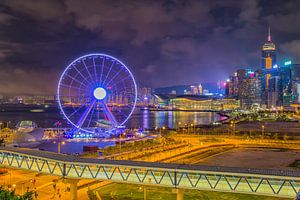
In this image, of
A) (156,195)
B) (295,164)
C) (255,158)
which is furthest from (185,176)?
(255,158)

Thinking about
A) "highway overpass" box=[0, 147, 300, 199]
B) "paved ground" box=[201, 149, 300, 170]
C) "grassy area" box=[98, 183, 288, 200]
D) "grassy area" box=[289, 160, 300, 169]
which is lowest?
"grassy area" box=[98, 183, 288, 200]

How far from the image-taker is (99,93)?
53.6m

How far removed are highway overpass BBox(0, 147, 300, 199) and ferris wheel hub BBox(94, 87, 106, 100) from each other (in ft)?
87.5

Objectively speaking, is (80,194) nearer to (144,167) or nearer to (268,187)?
(144,167)

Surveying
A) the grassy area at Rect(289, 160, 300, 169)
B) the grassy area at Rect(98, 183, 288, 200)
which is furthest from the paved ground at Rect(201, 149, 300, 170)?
the grassy area at Rect(98, 183, 288, 200)

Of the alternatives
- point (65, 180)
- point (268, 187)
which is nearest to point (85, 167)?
point (65, 180)

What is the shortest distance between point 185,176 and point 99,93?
3291 centimetres

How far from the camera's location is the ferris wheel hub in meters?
53.5

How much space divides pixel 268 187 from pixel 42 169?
1654cm

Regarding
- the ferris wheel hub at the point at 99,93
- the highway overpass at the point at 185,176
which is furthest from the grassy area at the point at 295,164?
the ferris wheel hub at the point at 99,93

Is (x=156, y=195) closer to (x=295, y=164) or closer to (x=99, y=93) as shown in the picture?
(x=295, y=164)

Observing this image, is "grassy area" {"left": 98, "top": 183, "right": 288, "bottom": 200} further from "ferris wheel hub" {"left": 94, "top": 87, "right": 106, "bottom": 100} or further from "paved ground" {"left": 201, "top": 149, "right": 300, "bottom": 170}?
"ferris wheel hub" {"left": 94, "top": 87, "right": 106, "bottom": 100}

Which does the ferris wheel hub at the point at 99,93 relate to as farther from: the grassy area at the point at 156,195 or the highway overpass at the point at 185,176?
the highway overpass at the point at 185,176

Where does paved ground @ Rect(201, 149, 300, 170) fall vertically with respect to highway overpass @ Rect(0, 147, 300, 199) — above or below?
below
